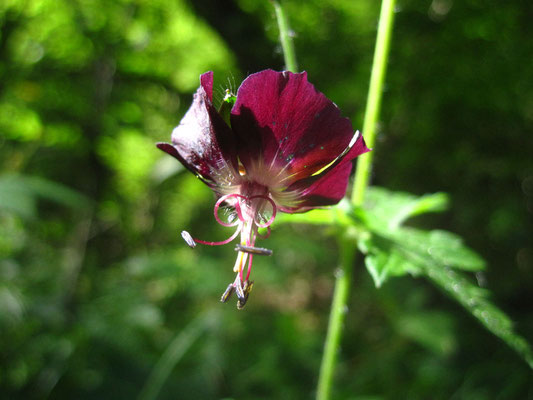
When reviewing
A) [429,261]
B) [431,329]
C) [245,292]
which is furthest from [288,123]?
[431,329]

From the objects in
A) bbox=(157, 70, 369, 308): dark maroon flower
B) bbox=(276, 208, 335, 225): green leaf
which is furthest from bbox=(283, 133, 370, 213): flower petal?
bbox=(276, 208, 335, 225): green leaf

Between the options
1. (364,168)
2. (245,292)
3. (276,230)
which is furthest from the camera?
(276,230)

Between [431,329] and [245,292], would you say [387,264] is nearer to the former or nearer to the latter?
[245,292]

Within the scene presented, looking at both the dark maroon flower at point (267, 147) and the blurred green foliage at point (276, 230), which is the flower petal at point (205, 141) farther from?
the blurred green foliage at point (276, 230)

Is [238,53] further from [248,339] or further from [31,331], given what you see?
[31,331]

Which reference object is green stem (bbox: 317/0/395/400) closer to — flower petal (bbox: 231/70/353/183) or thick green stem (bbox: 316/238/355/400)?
thick green stem (bbox: 316/238/355/400)

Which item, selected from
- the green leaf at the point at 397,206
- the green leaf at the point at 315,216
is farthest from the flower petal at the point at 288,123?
the green leaf at the point at 397,206

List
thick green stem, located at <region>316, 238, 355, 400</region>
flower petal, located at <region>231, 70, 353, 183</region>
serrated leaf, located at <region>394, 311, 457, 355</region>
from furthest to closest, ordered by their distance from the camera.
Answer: serrated leaf, located at <region>394, 311, 457, 355</region>, thick green stem, located at <region>316, 238, 355, 400</region>, flower petal, located at <region>231, 70, 353, 183</region>

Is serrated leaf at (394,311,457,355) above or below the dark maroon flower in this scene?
above
